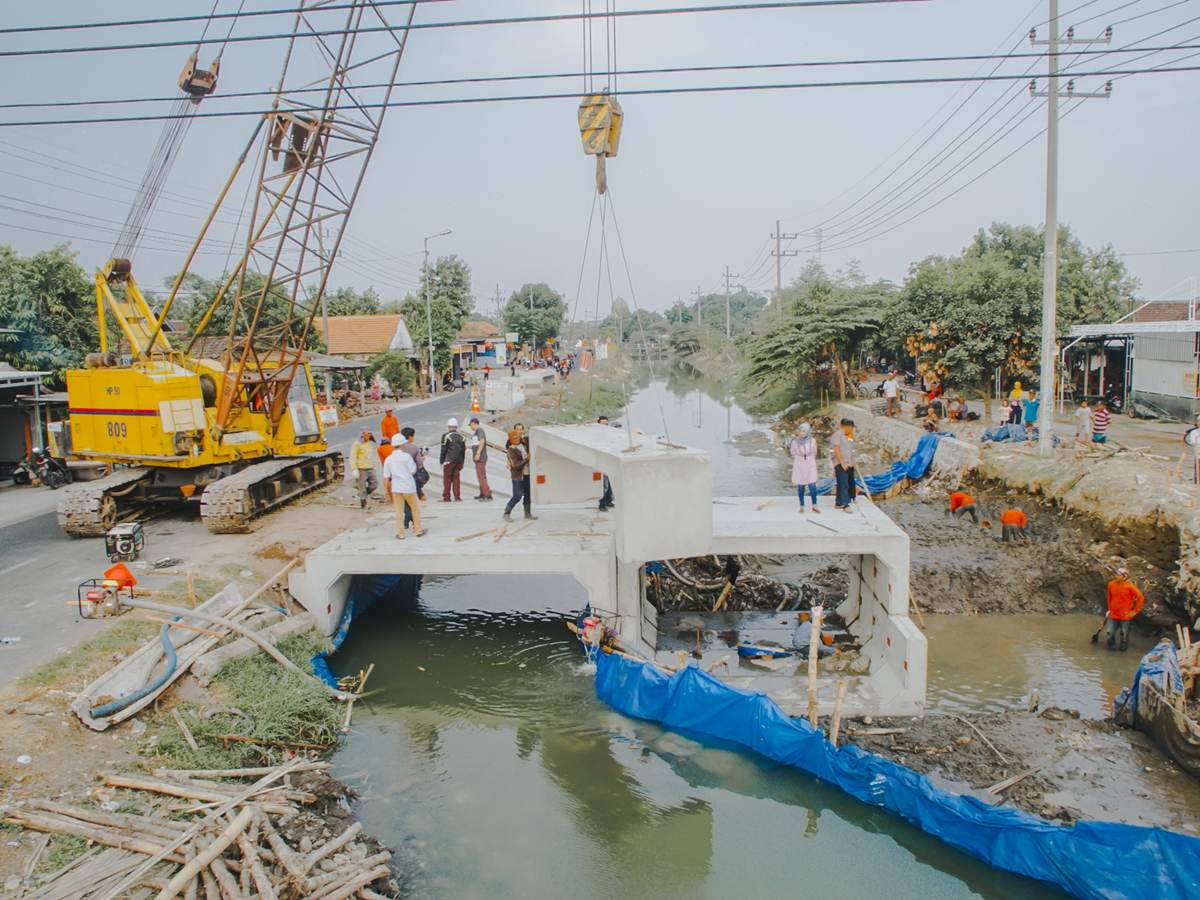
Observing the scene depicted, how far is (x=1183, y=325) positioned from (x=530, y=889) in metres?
22.2

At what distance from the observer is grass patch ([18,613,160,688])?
30.0ft

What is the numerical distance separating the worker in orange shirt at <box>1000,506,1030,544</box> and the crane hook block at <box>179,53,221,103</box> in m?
18.1

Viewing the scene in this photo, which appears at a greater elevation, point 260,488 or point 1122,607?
point 260,488

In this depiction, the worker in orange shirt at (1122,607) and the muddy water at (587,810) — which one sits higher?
the worker in orange shirt at (1122,607)

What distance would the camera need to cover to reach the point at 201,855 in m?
6.71

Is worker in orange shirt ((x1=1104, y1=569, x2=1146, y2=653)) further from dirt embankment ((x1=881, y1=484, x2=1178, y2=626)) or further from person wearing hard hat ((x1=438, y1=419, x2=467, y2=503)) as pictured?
person wearing hard hat ((x1=438, y1=419, x2=467, y2=503))

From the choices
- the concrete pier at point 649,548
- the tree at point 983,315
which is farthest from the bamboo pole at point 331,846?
the tree at point 983,315

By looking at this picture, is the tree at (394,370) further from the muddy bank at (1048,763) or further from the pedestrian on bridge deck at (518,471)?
the muddy bank at (1048,763)

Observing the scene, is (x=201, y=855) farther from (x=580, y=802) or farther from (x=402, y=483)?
(x=402, y=483)

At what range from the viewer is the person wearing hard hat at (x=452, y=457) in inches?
639

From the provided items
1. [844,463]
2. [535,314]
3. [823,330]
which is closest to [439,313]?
[823,330]

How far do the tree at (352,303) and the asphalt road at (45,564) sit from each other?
4256 cm

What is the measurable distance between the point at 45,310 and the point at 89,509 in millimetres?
12955

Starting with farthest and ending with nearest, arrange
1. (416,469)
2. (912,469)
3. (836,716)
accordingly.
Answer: (912,469), (416,469), (836,716)
